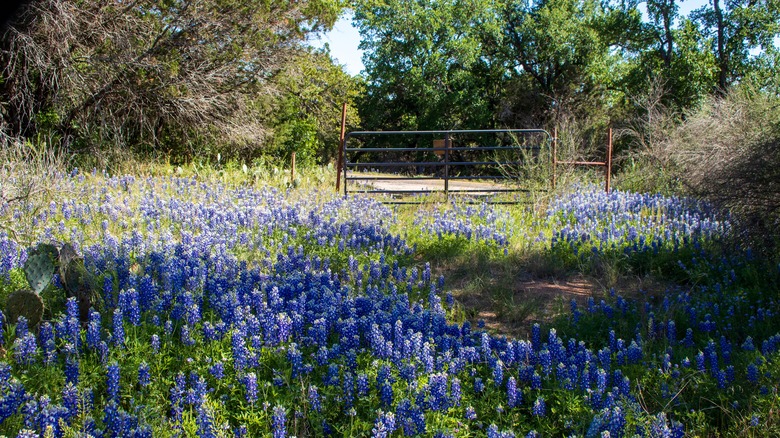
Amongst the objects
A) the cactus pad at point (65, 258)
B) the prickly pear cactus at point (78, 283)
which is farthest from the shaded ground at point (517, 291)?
the cactus pad at point (65, 258)

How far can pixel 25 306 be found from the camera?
3.53 meters

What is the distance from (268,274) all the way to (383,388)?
7.39 ft

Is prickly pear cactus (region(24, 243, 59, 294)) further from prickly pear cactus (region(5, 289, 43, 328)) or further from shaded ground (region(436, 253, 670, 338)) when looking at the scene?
shaded ground (region(436, 253, 670, 338))

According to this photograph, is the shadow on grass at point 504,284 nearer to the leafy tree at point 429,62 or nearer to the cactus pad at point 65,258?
the cactus pad at point 65,258

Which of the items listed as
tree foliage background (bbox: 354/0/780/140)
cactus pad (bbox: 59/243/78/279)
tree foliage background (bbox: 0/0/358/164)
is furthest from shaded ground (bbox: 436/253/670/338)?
tree foliage background (bbox: 354/0/780/140)

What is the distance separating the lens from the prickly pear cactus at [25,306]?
3.51 m

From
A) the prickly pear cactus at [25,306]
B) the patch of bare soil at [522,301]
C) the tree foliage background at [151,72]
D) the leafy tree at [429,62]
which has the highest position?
the leafy tree at [429,62]

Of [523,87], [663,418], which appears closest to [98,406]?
[663,418]

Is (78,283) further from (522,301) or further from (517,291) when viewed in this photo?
(517,291)

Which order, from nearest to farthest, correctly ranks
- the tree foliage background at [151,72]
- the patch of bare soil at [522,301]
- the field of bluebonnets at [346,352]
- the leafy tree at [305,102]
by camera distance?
the field of bluebonnets at [346,352] < the patch of bare soil at [522,301] < the tree foliage background at [151,72] < the leafy tree at [305,102]

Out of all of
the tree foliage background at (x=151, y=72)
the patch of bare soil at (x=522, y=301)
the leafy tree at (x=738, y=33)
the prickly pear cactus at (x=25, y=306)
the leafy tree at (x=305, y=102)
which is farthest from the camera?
the leafy tree at (x=738, y=33)

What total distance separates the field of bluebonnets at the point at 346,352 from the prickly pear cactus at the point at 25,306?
0.31 feet

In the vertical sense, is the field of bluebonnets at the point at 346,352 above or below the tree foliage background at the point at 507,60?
below

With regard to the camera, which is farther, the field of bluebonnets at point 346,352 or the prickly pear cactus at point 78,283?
the prickly pear cactus at point 78,283
